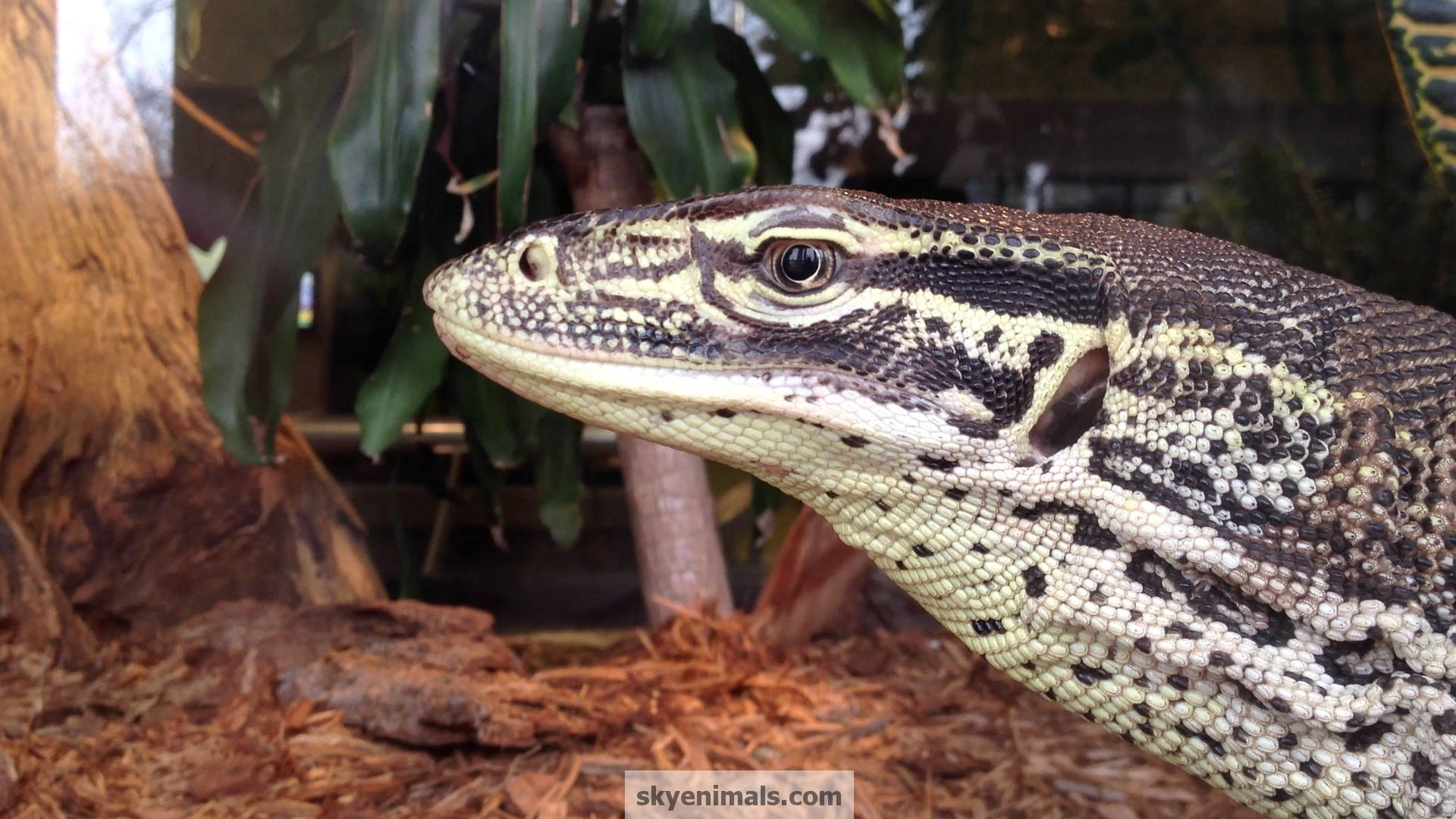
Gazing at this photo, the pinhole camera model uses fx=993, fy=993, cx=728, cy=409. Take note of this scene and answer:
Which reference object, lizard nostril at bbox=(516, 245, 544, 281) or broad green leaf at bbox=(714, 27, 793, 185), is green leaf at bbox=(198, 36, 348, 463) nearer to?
broad green leaf at bbox=(714, 27, 793, 185)

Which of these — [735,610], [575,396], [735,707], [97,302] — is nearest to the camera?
[575,396]

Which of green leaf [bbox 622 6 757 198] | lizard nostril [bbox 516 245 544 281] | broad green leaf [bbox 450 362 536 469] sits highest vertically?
green leaf [bbox 622 6 757 198]

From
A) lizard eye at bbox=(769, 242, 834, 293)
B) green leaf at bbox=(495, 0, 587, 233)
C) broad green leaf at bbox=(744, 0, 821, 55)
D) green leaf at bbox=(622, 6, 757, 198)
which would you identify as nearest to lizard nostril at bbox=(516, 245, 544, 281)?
lizard eye at bbox=(769, 242, 834, 293)

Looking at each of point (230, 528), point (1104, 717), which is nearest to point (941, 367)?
point (1104, 717)

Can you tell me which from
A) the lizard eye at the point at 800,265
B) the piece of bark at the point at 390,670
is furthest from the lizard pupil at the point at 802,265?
the piece of bark at the point at 390,670

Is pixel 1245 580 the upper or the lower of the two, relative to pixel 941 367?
lower

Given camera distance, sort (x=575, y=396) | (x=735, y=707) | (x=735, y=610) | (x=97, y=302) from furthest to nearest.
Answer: (x=735, y=610)
(x=97, y=302)
(x=735, y=707)
(x=575, y=396)

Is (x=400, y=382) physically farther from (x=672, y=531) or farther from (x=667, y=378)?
(x=667, y=378)

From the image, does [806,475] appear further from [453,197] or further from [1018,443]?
[453,197]
